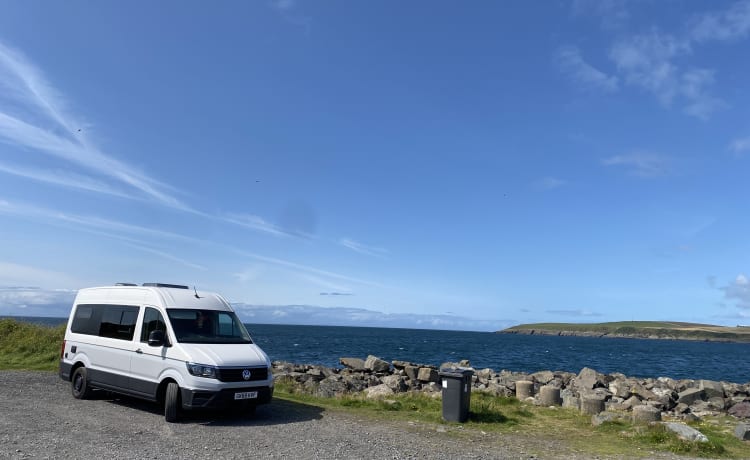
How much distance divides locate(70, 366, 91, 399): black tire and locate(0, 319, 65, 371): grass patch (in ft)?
24.6

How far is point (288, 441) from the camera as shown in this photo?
9.73 meters

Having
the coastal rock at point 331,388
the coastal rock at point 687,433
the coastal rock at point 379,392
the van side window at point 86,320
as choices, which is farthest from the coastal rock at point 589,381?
the van side window at point 86,320

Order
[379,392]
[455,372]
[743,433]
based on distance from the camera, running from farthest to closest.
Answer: [379,392], [455,372], [743,433]

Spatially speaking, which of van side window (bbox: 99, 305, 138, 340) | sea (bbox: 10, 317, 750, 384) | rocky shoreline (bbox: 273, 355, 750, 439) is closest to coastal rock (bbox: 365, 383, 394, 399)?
rocky shoreline (bbox: 273, 355, 750, 439)

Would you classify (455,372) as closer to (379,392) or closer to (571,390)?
(379,392)

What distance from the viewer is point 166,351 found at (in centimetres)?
1122

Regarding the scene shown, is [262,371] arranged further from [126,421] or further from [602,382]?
[602,382]

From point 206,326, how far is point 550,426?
8.35m

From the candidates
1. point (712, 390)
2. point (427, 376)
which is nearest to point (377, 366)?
point (427, 376)

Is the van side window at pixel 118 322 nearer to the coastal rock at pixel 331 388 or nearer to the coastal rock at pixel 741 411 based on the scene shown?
the coastal rock at pixel 331 388

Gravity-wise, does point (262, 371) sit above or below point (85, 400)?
above

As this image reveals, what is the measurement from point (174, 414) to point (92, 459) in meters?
3.00

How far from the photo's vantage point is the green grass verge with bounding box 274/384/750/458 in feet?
34.6

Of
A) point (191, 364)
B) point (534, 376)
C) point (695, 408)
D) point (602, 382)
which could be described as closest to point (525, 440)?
point (191, 364)
